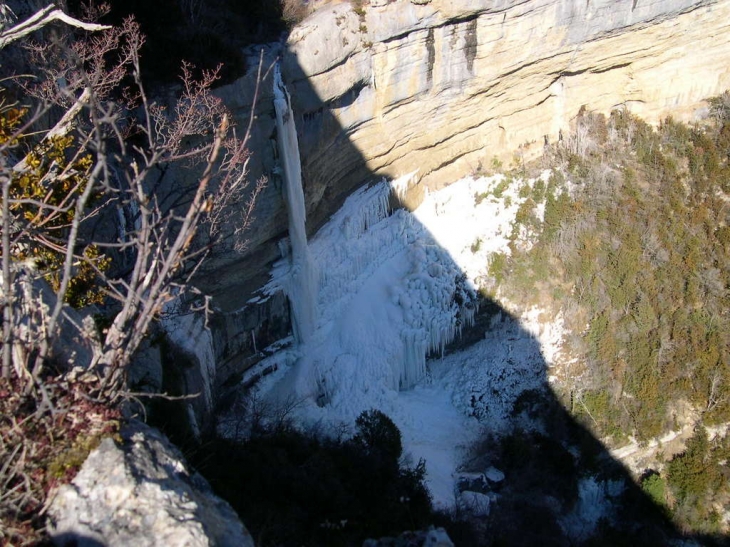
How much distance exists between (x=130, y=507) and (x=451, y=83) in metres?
11.4

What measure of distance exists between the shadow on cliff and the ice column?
379 mm

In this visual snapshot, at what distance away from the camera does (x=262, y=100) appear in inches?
364

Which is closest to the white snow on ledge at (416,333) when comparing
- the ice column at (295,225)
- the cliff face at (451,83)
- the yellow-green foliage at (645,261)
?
the ice column at (295,225)

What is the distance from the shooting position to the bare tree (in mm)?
3480

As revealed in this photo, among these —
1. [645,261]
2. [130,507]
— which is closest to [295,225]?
[130,507]

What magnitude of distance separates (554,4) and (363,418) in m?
9.31

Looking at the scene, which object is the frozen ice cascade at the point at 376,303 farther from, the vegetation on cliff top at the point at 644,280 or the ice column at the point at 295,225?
the vegetation on cliff top at the point at 644,280

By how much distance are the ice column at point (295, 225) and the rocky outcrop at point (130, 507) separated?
6983 millimetres

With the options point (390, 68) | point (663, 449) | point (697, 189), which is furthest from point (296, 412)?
point (697, 189)

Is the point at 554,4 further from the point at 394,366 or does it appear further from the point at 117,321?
the point at 117,321

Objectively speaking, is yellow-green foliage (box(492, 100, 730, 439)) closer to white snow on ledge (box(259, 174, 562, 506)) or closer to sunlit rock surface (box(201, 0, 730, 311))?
white snow on ledge (box(259, 174, 562, 506))

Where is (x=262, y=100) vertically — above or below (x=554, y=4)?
below

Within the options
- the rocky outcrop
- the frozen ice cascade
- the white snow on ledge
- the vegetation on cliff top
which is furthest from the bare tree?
the vegetation on cliff top

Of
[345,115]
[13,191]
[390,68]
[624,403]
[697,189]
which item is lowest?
[624,403]
